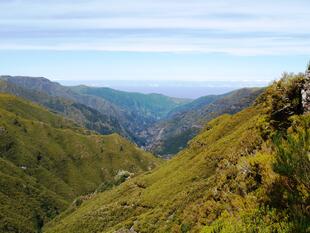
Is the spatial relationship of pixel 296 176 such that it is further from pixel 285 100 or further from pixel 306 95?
pixel 285 100

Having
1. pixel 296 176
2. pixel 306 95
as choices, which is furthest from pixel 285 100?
pixel 296 176

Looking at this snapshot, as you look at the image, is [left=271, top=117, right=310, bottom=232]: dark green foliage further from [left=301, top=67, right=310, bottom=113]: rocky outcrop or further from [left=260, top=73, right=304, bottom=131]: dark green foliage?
[left=260, top=73, right=304, bottom=131]: dark green foliage

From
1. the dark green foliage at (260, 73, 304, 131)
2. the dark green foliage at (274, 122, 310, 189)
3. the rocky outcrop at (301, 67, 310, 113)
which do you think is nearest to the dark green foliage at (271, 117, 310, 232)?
the dark green foliage at (274, 122, 310, 189)

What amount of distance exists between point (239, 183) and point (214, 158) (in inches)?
4872

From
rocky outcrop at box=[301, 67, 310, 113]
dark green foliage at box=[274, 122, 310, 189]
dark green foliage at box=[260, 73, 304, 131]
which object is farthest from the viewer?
dark green foliage at box=[260, 73, 304, 131]

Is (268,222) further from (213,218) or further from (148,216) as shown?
(148,216)

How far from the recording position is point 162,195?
18562cm

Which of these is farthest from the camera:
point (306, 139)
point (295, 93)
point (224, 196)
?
point (295, 93)

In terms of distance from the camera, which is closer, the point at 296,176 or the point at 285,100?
the point at 296,176

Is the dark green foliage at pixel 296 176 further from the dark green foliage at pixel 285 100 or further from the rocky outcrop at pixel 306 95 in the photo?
the dark green foliage at pixel 285 100

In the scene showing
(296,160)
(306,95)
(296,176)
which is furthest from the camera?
(306,95)

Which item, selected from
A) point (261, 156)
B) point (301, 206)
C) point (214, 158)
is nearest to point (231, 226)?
point (301, 206)

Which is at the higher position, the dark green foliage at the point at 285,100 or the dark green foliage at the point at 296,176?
the dark green foliage at the point at 285,100

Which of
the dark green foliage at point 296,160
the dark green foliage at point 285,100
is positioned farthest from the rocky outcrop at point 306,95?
the dark green foliage at point 296,160
